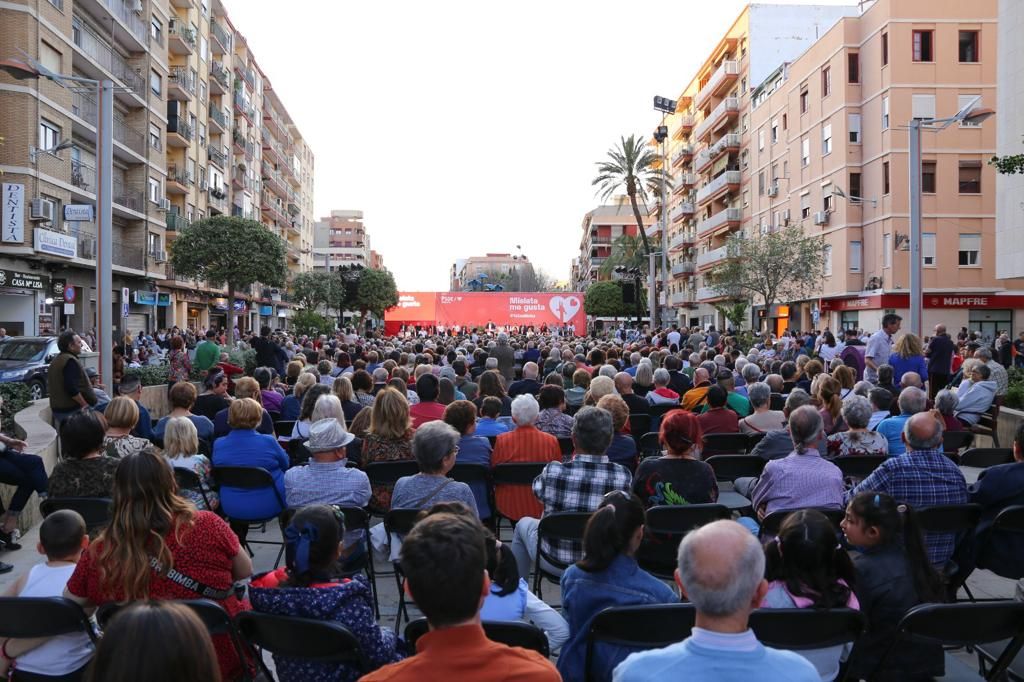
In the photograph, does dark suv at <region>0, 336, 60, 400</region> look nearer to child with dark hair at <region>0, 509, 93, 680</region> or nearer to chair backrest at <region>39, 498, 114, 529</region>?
chair backrest at <region>39, 498, 114, 529</region>

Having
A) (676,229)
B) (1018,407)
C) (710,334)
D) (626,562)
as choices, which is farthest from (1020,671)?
(676,229)

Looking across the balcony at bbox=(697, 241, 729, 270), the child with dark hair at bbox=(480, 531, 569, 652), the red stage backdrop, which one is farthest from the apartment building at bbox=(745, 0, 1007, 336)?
the child with dark hair at bbox=(480, 531, 569, 652)

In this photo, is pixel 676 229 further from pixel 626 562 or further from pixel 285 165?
pixel 626 562

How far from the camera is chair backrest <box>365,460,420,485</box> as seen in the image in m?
5.84

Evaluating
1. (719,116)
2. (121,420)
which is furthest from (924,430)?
(719,116)

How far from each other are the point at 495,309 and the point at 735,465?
1386 inches

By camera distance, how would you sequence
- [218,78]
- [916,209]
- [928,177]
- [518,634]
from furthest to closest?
[218,78] < [928,177] < [916,209] < [518,634]

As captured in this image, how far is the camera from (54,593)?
343cm

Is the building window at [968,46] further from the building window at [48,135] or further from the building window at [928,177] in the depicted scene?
the building window at [48,135]

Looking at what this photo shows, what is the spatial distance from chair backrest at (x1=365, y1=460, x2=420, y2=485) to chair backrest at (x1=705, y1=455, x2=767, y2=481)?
235 cm

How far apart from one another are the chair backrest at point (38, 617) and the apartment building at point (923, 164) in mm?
35883

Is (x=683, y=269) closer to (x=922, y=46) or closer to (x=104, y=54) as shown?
(x=922, y=46)

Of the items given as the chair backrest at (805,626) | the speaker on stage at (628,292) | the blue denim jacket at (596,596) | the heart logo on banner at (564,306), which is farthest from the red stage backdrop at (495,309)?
the chair backrest at (805,626)

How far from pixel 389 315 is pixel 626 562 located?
4075cm
